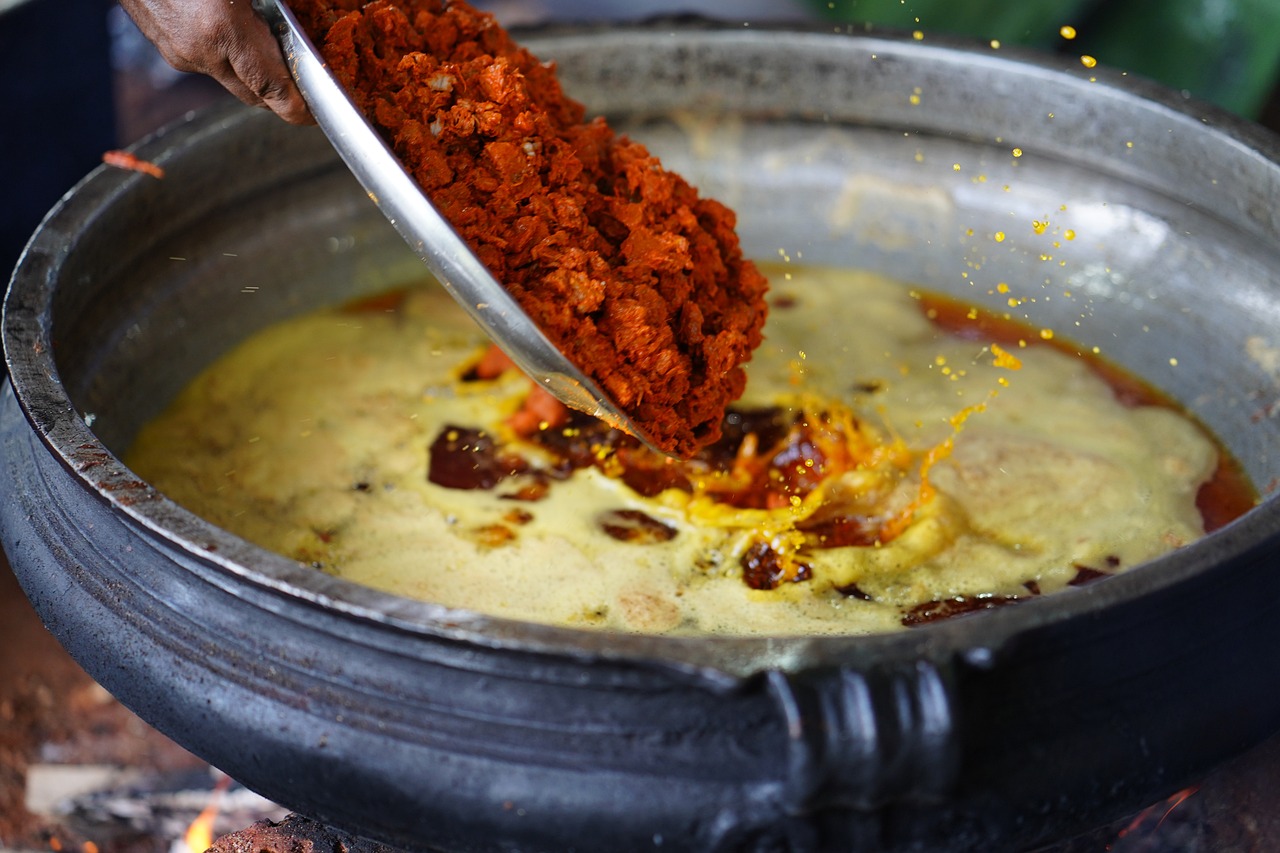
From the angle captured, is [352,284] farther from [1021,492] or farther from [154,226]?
[1021,492]

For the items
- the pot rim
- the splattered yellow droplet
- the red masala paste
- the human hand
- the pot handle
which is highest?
the human hand

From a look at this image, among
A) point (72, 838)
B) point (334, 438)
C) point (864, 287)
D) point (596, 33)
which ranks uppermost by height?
point (596, 33)

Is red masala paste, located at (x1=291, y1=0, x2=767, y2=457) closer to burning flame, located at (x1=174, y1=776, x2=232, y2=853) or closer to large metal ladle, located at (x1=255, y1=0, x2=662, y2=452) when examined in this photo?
large metal ladle, located at (x1=255, y1=0, x2=662, y2=452)

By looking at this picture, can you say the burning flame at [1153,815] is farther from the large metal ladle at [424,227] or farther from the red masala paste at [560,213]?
the large metal ladle at [424,227]

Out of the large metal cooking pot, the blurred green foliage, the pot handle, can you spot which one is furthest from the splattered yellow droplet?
the blurred green foliage

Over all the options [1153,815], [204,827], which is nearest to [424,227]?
[204,827]

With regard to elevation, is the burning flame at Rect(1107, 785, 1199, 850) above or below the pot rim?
below

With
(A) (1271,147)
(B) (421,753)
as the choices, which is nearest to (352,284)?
(B) (421,753)

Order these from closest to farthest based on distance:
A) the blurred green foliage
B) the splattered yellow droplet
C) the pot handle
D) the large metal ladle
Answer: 1. the pot handle
2. the large metal ladle
3. the splattered yellow droplet
4. the blurred green foliage
